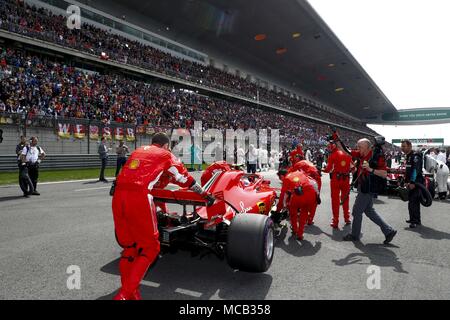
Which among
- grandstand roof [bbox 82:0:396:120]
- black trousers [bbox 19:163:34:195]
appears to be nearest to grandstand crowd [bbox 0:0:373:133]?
grandstand roof [bbox 82:0:396:120]

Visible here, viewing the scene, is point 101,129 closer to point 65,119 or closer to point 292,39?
point 65,119

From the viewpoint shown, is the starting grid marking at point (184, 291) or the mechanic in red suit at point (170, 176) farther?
the mechanic in red suit at point (170, 176)

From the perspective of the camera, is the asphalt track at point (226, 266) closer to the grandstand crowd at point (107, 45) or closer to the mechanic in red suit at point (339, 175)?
the mechanic in red suit at point (339, 175)

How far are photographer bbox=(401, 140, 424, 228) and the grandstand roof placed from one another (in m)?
25.9

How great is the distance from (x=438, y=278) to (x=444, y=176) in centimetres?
767

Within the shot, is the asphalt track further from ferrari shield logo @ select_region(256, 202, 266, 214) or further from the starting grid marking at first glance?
ferrari shield logo @ select_region(256, 202, 266, 214)

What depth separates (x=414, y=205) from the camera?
6.21 m

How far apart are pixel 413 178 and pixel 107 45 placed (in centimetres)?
2714

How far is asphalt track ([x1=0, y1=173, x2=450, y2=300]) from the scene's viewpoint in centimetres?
309

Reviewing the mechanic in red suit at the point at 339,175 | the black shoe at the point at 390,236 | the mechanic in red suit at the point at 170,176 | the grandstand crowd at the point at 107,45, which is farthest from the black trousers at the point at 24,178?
the grandstand crowd at the point at 107,45

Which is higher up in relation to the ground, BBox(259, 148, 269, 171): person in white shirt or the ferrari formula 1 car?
BBox(259, 148, 269, 171): person in white shirt

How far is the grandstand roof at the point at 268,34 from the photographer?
30031 mm

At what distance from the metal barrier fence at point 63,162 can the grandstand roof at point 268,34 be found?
57.4ft

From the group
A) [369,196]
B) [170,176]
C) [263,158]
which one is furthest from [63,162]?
[369,196]
